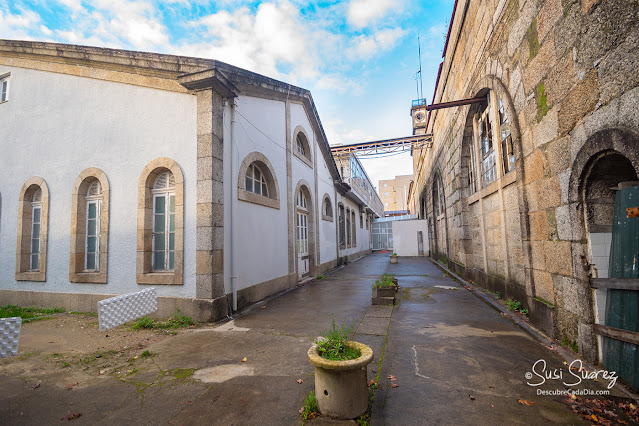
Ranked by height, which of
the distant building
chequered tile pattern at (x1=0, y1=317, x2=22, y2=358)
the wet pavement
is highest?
the distant building

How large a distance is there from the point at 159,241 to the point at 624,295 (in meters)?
6.73

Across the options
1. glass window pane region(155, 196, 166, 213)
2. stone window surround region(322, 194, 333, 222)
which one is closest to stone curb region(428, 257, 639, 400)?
glass window pane region(155, 196, 166, 213)

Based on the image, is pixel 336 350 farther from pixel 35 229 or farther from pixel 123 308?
pixel 35 229

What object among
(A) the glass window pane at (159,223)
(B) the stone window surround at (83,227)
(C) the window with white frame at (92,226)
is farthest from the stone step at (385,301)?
(C) the window with white frame at (92,226)

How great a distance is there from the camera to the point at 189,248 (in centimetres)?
542

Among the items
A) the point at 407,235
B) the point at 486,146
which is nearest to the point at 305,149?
the point at 486,146

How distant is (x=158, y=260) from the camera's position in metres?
5.91

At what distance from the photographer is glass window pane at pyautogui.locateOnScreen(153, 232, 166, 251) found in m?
5.90

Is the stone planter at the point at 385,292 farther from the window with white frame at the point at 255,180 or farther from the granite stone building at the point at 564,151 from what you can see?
the window with white frame at the point at 255,180

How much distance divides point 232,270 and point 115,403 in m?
3.08

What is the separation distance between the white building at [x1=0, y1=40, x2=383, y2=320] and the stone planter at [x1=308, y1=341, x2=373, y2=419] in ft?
10.9

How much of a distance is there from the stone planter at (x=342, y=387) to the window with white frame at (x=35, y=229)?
27.5ft

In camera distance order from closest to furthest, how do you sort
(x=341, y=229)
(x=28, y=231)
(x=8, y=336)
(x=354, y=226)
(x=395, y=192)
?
(x=8, y=336)
(x=28, y=231)
(x=341, y=229)
(x=354, y=226)
(x=395, y=192)

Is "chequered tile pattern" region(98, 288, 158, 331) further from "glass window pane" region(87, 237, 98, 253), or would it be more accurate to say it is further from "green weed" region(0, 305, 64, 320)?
"green weed" region(0, 305, 64, 320)
